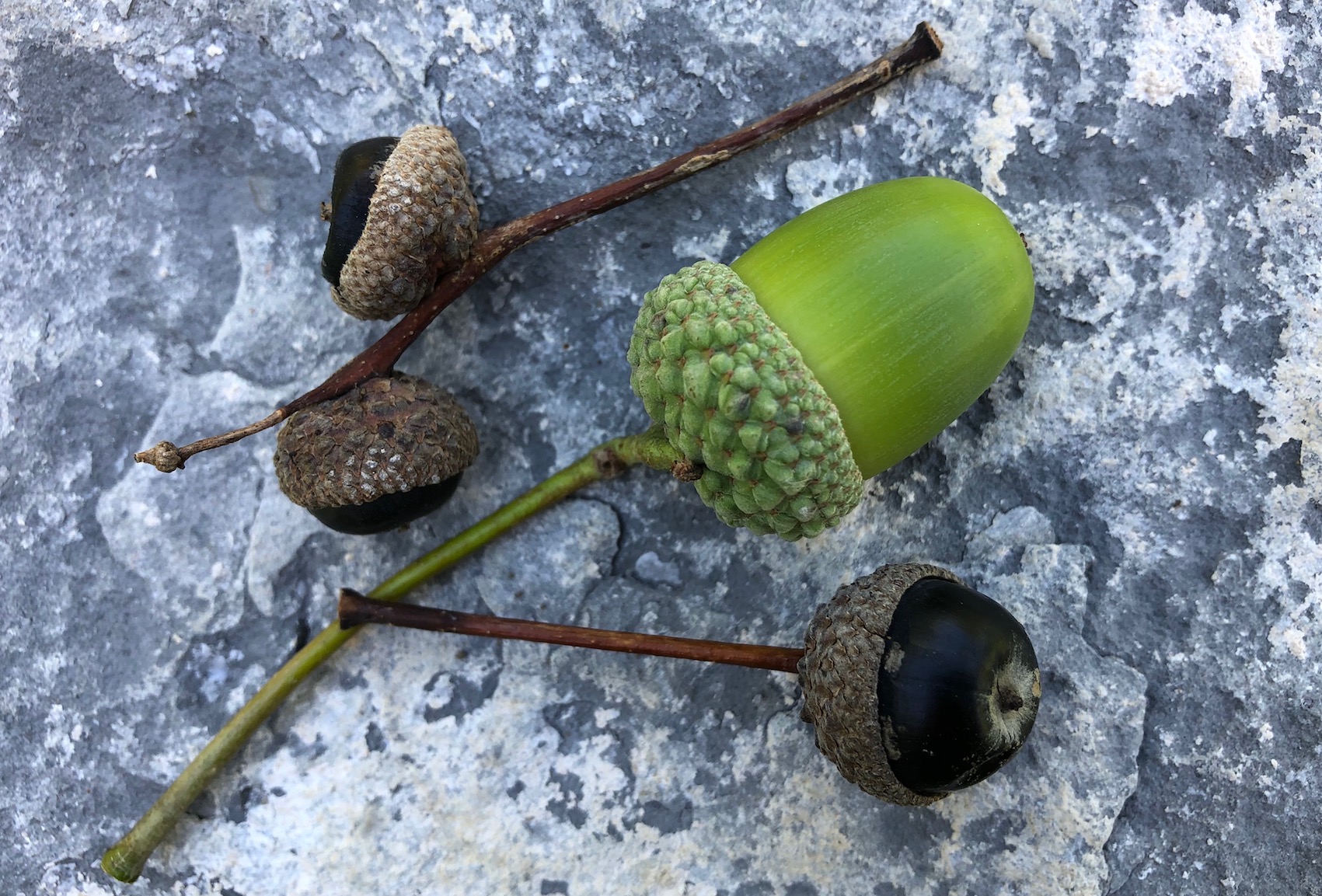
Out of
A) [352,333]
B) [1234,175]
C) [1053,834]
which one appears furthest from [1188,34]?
[352,333]

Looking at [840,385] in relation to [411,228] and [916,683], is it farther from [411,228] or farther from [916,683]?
[411,228]

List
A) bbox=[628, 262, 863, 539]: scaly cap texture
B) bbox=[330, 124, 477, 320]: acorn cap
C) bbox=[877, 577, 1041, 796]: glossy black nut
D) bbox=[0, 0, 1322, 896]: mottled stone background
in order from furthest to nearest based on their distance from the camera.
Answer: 1. bbox=[0, 0, 1322, 896]: mottled stone background
2. bbox=[330, 124, 477, 320]: acorn cap
3. bbox=[877, 577, 1041, 796]: glossy black nut
4. bbox=[628, 262, 863, 539]: scaly cap texture

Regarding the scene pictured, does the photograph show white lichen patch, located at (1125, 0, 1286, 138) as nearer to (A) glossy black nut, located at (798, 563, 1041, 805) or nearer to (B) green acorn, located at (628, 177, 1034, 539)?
(B) green acorn, located at (628, 177, 1034, 539)

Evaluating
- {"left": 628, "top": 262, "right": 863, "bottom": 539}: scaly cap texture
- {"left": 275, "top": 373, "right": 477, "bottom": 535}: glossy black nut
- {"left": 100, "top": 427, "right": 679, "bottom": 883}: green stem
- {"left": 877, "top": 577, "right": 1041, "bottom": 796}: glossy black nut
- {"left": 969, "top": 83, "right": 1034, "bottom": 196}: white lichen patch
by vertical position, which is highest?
{"left": 969, "top": 83, "right": 1034, "bottom": 196}: white lichen patch

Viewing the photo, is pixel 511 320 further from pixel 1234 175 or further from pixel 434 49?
pixel 1234 175

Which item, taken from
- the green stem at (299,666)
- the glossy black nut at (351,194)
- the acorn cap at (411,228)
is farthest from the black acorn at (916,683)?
the glossy black nut at (351,194)

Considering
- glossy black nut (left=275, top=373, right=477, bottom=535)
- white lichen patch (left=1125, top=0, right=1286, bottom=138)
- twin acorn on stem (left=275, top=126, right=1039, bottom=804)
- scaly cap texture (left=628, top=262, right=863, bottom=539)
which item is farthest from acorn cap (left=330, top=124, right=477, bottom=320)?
white lichen patch (left=1125, top=0, right=1286, bottom=138)

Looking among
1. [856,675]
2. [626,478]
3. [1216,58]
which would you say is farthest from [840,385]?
[1216,58]
